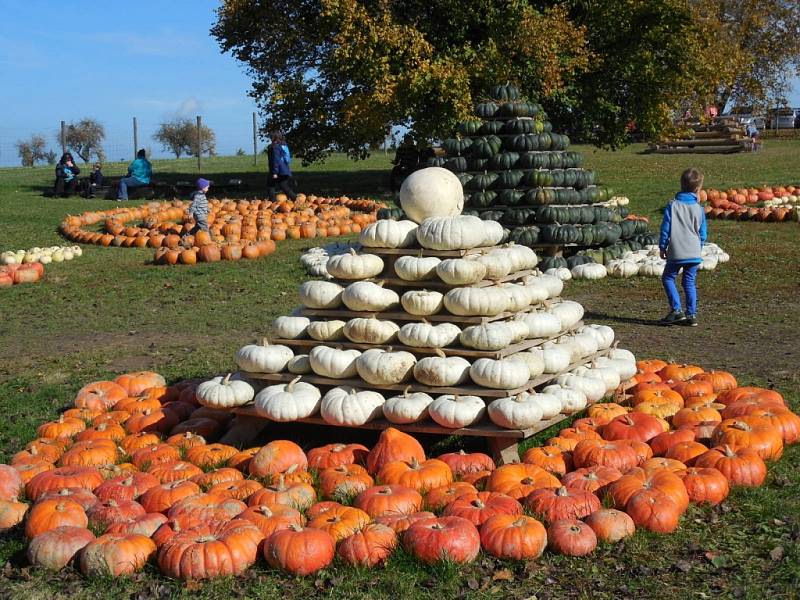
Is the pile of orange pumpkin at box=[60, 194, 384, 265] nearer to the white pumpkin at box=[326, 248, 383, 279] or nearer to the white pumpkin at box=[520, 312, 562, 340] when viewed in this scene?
the white pumpkin at box=[326, 248, 383, 279]

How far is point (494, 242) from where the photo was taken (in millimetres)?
7223

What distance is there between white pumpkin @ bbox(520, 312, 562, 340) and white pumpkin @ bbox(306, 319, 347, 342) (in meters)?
1.31

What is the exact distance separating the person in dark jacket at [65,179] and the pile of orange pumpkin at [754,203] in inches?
754

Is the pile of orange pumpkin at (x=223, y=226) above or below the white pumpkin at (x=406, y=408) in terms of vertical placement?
above

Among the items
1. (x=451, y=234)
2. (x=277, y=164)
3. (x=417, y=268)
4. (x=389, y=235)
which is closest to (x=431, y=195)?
(x=389, y=235)

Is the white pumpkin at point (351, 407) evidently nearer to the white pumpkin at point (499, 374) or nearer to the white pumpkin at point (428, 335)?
the white pumpkin at point (428, 335)

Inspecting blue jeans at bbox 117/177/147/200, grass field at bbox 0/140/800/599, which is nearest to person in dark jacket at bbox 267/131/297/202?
grass field at bbox 0/140/800/599

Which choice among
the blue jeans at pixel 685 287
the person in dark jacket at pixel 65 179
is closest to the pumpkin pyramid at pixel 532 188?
the blue jeans at pixel 685 287

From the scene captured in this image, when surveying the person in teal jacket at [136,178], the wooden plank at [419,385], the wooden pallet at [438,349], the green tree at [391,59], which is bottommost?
the wooden plank at [419,385]

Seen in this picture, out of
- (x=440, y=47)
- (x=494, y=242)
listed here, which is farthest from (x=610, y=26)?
(x=494, y=242)

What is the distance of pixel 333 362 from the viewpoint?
6562 mm

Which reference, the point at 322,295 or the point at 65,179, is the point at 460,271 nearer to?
the point at 322,295

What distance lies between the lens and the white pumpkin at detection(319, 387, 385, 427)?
6.31 meters

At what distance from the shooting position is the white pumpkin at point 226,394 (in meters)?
6.71
